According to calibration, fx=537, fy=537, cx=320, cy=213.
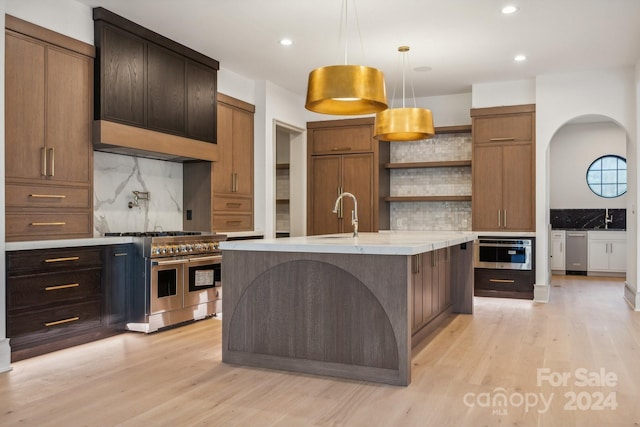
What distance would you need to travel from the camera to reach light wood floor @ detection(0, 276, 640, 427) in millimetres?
2566

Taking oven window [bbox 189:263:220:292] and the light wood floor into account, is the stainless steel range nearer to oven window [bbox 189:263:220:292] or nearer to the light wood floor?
oven window [bbox 189:263:220:292]

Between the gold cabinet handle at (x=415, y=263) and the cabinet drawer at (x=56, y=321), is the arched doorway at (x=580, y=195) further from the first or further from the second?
the cabinet drawer at (x=56, y=321)

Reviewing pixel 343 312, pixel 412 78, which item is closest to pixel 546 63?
pixel 412 78

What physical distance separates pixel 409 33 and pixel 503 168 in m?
2.43

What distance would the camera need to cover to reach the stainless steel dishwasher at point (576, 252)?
8906mm

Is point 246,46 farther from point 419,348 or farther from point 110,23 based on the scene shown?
point 419,348

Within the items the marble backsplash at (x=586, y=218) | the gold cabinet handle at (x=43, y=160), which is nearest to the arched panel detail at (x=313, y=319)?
the gold cabinet handle at (x=43, y=160)

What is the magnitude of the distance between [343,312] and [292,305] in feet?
1.12

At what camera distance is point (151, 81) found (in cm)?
477

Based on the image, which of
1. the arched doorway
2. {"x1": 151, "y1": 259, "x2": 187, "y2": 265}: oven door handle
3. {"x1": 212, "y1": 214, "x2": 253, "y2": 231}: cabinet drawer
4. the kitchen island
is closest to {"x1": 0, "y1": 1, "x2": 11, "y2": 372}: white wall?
{"x1": 151, "y1": 259, "x2": 187, "y2": 265}: oven door handle

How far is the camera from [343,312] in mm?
3203

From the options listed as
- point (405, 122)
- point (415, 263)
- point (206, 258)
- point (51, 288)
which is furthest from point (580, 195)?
point (51, 288)

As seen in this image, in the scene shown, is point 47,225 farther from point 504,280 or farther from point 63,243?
point 504,280

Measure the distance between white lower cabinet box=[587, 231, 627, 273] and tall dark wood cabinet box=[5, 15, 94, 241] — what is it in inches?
307
